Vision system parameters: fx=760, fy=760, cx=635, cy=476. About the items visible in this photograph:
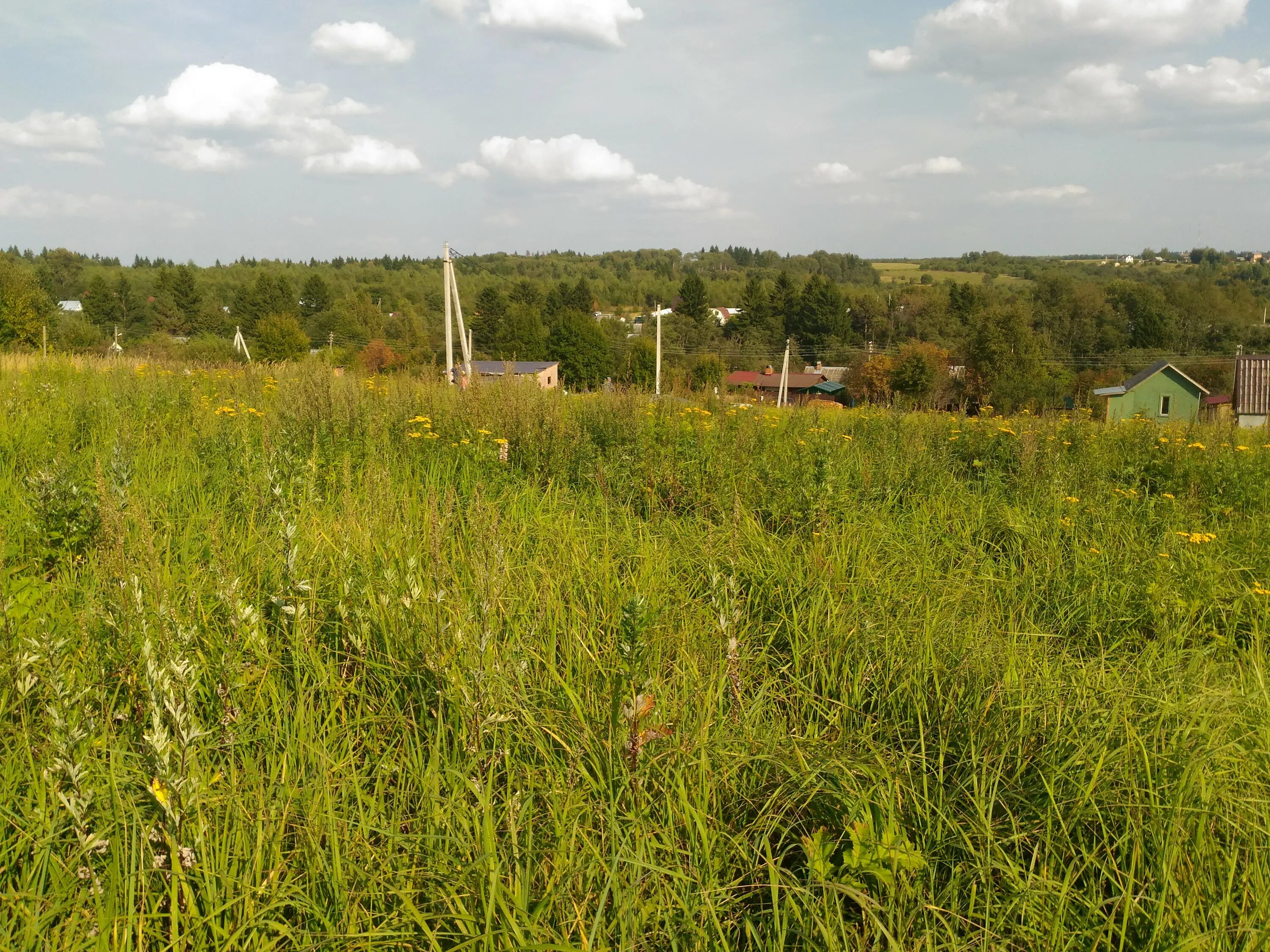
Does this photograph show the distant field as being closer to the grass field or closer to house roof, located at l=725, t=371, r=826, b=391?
house roof, located at l=725, t=371, r=826, b=391

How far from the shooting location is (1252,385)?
24.3 meters

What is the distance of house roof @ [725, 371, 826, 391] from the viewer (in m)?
48.7

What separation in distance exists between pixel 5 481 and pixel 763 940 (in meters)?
4.63

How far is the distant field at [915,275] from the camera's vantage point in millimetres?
110188

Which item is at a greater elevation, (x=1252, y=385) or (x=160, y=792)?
(x=1252, y=385)

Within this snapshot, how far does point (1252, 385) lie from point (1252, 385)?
14 millimetres

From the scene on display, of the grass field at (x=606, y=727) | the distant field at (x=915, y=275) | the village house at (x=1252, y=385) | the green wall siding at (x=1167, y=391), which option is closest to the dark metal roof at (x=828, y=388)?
the green wall siding at (x=1167, y=391)

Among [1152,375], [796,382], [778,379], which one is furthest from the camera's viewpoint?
[796,382]

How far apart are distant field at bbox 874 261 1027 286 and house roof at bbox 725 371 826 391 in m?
47.4

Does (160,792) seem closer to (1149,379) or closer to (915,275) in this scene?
(1149,379)

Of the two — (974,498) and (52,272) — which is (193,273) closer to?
(52,272)

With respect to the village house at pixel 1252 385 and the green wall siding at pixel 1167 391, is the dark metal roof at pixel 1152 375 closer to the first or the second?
the green wall siding at pixel 1167 391

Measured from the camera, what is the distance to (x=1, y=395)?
657cm

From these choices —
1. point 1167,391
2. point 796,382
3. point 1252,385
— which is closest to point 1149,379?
point 1167,391
